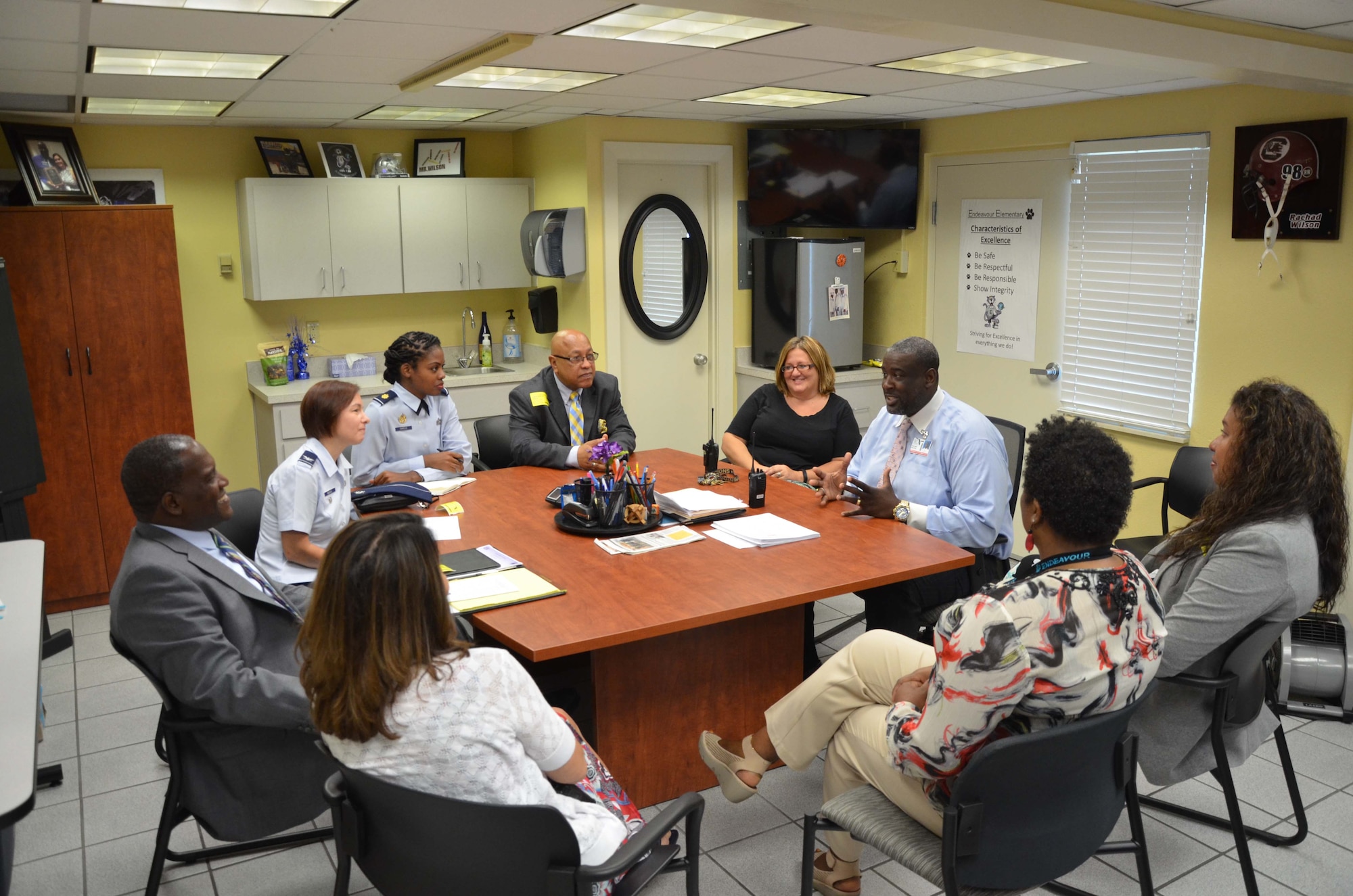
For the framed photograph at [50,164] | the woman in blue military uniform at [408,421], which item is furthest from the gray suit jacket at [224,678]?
the framed photograph at [50,164]

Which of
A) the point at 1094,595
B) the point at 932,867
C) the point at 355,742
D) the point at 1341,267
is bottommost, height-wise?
the point at 932,867

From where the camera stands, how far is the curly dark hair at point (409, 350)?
4.31 metres

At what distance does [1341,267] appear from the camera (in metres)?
4.16

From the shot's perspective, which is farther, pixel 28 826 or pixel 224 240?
pixel 224 240

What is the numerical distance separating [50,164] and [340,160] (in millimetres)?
1509

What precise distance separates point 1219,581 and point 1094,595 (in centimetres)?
70

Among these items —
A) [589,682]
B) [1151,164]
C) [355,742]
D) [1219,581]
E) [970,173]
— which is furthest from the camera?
[970,173]

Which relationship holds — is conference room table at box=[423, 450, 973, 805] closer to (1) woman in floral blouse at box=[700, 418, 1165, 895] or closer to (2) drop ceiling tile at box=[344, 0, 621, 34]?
(1) woman in floral blouse at box=[700, 418, 1165, 895]

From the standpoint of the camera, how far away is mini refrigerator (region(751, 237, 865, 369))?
6.08 m

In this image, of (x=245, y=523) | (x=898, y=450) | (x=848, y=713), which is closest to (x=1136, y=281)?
Result: (x=898, y=450)

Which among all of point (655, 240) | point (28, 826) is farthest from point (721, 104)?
point (28, 826)

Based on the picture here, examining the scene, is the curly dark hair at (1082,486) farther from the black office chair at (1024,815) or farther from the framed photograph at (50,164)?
the framed photograph at (50,164)

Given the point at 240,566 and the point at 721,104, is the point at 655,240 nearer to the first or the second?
the point at 721,104

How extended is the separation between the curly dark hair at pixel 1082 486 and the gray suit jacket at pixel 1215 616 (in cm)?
53
